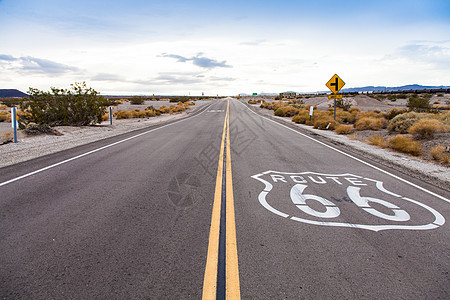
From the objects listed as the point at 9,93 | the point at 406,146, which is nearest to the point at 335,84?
the point at 406,146

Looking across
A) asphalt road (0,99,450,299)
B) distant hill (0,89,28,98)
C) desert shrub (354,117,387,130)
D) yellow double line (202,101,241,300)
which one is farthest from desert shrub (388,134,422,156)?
distant hill (0,89,28,98)

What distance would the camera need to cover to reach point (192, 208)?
15.3ft

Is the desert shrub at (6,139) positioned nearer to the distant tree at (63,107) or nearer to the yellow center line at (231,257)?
the distant tree at (63,107)

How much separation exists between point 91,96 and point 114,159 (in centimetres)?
1263

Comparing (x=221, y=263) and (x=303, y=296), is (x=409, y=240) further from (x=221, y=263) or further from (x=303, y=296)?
(x=221, y=263)

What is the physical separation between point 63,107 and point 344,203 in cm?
1807

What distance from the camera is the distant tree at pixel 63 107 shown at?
1688 cm

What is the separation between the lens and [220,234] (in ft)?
12.4

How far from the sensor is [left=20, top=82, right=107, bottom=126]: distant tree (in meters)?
16.9

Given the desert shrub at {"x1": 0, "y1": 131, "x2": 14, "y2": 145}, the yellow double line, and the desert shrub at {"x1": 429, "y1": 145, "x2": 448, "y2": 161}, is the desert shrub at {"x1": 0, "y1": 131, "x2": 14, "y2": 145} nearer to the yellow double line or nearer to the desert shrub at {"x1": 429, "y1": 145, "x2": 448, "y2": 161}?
the yellow double line

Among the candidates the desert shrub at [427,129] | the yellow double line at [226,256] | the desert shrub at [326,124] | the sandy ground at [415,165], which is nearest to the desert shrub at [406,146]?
the sandy ground at [415,165]

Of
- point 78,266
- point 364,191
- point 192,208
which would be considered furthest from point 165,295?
point 364,191

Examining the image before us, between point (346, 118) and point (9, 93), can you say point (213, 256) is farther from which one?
point (9, 93)

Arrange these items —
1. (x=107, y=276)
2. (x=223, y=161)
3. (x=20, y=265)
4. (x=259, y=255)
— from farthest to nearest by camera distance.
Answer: (x=223, y=161) → (x=259, y=255) → (x=20, y=265) → (x=107, y=276)
